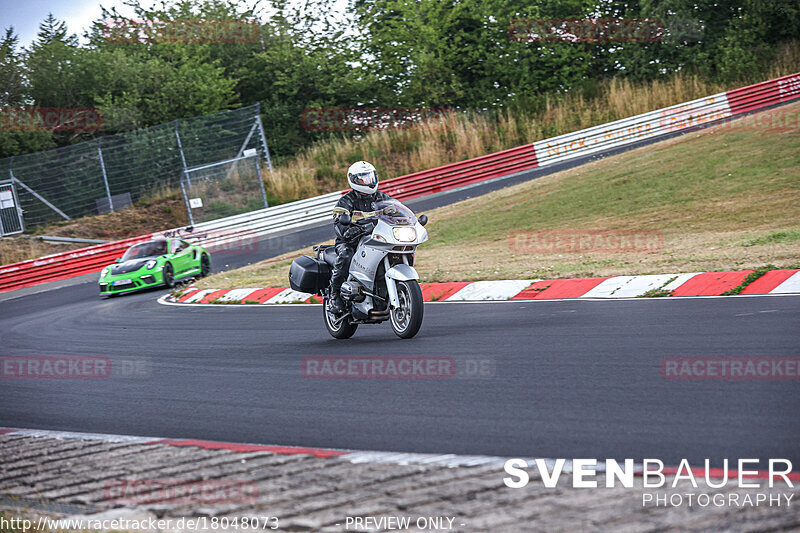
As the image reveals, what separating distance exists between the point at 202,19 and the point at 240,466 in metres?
47.6

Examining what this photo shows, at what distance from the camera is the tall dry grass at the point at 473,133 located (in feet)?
120

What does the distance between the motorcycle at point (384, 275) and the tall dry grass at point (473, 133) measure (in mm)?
25993

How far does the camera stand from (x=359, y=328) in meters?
10.7

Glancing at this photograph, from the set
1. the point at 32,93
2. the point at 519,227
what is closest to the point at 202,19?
the point at 32,93

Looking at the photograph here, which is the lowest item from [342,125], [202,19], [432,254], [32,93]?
[432,254]

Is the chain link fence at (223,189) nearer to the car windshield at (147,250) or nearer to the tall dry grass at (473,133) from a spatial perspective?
the tall dry grass at (473,133)

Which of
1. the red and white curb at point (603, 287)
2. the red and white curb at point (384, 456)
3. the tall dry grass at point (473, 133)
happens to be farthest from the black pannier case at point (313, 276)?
the tall dry grass at point (473, 133)

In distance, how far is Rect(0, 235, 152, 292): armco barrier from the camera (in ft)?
84.6

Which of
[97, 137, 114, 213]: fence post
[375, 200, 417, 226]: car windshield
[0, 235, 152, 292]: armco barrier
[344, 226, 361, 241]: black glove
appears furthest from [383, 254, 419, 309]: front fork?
[97, 137, 114, 213]: fence post

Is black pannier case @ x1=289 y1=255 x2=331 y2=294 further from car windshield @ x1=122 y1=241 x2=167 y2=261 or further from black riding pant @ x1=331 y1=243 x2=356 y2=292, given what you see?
car windshield @ x1=122 y1=241 x2=167 y2=261

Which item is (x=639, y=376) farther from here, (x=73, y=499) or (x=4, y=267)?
(x=4, y=267)

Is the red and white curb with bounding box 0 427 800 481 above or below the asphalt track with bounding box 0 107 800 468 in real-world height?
above

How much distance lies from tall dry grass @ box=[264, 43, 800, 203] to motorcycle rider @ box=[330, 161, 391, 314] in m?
25.8

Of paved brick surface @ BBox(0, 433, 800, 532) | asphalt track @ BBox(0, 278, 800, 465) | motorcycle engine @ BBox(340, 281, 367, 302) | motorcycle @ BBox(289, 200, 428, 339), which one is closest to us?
paved brick surface @ BBox(0, 433, 800, 532)
